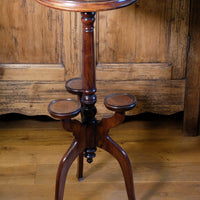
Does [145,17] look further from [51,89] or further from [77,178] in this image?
[77,178]

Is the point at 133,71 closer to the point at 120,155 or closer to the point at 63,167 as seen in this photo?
the point at 120,155

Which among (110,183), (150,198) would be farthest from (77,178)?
(150,198)

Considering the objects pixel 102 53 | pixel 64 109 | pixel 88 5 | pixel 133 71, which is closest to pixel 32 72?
pixel 102 53

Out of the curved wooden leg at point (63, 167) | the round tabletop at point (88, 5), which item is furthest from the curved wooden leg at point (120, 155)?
the round tabletop at point (88, 5)

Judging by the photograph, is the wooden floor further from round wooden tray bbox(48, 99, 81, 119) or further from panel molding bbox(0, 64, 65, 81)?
round wooden tray bbox(48, 99, 81, 119)

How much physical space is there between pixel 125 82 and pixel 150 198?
2.12 ft

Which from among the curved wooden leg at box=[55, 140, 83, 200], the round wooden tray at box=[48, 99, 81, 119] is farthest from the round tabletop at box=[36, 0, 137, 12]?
the curved wooden leg at box=[55, 140, 83, 200]

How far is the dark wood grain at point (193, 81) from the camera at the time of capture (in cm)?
181

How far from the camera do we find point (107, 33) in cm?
182

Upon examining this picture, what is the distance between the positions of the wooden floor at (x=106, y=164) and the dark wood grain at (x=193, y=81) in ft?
0.27

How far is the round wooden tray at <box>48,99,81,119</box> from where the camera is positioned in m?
1.25

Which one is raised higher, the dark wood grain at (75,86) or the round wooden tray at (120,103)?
the dark wood grain at (75,86)

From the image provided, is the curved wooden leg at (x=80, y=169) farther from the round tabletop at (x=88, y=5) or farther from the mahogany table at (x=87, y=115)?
the round tabletop at (x=88, y=5)

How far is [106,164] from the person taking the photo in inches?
69.4
